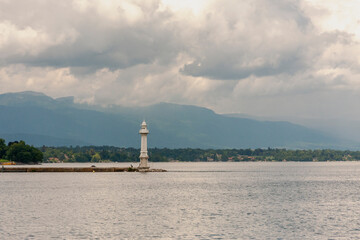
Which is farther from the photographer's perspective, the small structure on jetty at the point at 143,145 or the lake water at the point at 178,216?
the small structure on jetty at the point at 143,145

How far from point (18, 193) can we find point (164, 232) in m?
61.6

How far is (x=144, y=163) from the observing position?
187 meters

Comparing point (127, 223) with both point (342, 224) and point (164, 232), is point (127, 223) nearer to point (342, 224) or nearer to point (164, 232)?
point (164, 232)

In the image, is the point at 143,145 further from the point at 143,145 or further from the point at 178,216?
the point at 178,216

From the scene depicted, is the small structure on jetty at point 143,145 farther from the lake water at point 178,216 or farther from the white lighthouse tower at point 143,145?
the lake water at point 178,216

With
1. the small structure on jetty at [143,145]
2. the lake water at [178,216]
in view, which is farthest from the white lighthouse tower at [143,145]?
the lake water at [178,216]

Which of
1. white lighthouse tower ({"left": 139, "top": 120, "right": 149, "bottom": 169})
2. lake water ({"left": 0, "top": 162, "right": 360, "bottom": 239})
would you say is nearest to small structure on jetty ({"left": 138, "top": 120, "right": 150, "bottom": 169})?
white lighthouse tower ({"left": 139, "top": 120, "right": 149, "bottom": 169})

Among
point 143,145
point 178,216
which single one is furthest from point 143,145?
point 178,216

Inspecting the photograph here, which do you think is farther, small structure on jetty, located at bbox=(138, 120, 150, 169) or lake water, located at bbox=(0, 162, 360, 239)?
small structure on jetty, located at bbox=(138, 120, 150, 169)

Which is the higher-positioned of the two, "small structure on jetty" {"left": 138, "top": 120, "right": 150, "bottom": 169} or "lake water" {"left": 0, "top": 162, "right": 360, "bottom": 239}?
"small structure on jetty" {"left": 138, "top": 120, "right": 150, "bottom": 169}

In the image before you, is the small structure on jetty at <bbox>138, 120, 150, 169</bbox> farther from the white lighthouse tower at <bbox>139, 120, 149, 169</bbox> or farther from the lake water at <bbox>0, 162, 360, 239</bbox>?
the lake water at <bbox>0, 162, 360, 239</bbox>

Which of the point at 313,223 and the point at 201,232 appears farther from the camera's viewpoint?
the point at 313,223

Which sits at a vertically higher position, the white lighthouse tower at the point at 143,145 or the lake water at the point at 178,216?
the white lighthouse tower at the point at 143,145

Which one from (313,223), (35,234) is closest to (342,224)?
(313,223)
